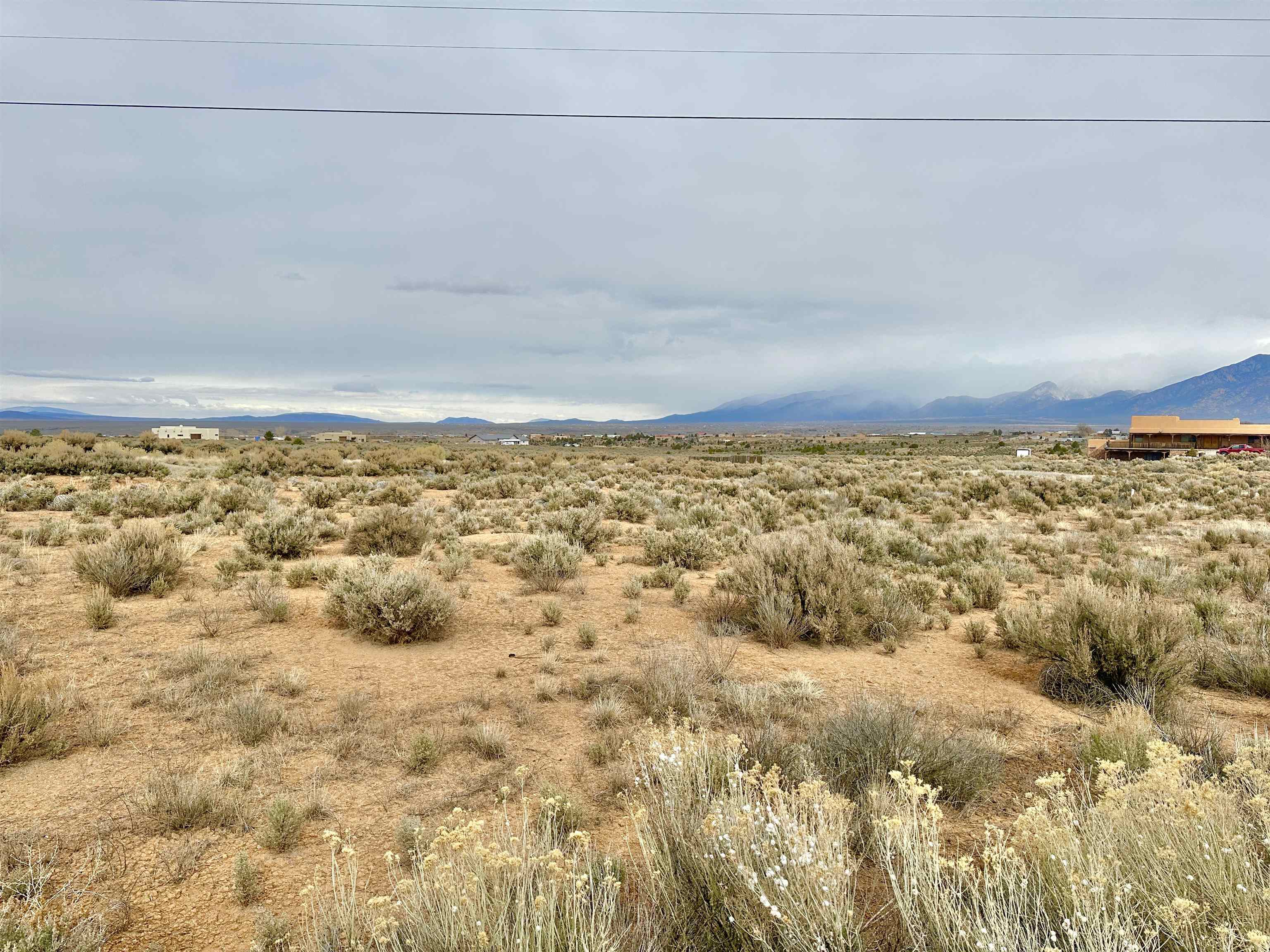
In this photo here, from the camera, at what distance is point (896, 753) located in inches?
181

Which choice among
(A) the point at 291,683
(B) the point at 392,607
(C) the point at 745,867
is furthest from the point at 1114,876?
(B) the point at 392,607

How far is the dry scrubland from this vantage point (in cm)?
279

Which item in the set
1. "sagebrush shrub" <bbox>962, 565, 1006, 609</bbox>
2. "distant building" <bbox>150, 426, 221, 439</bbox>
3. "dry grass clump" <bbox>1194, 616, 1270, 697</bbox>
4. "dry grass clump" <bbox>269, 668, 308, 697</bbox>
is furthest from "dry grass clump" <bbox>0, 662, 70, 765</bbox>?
"distant building" <bbox>150, 426, 221, 439</bbox>

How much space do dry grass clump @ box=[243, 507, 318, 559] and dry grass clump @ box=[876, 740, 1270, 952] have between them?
11756 mm

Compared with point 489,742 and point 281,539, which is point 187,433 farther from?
point 489,742

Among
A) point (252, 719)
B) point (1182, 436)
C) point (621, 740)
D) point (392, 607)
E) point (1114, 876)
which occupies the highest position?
point (1182, 436)

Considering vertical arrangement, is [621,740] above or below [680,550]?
below

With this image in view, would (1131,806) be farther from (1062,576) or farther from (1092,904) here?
(1062,576)

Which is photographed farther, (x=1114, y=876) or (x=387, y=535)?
(x=387, y=535)

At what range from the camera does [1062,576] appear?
12258mm

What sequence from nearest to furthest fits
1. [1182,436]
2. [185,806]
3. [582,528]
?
→ [185,806]
[582,528]
[1182,436]

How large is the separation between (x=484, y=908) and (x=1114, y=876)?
8.67ft

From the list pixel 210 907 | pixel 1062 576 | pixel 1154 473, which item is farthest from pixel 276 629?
pixel 1154 473

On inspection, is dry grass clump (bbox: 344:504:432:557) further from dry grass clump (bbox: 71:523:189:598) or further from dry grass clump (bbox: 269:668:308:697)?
dry grass clump (bbox: 269:668:308:697)
